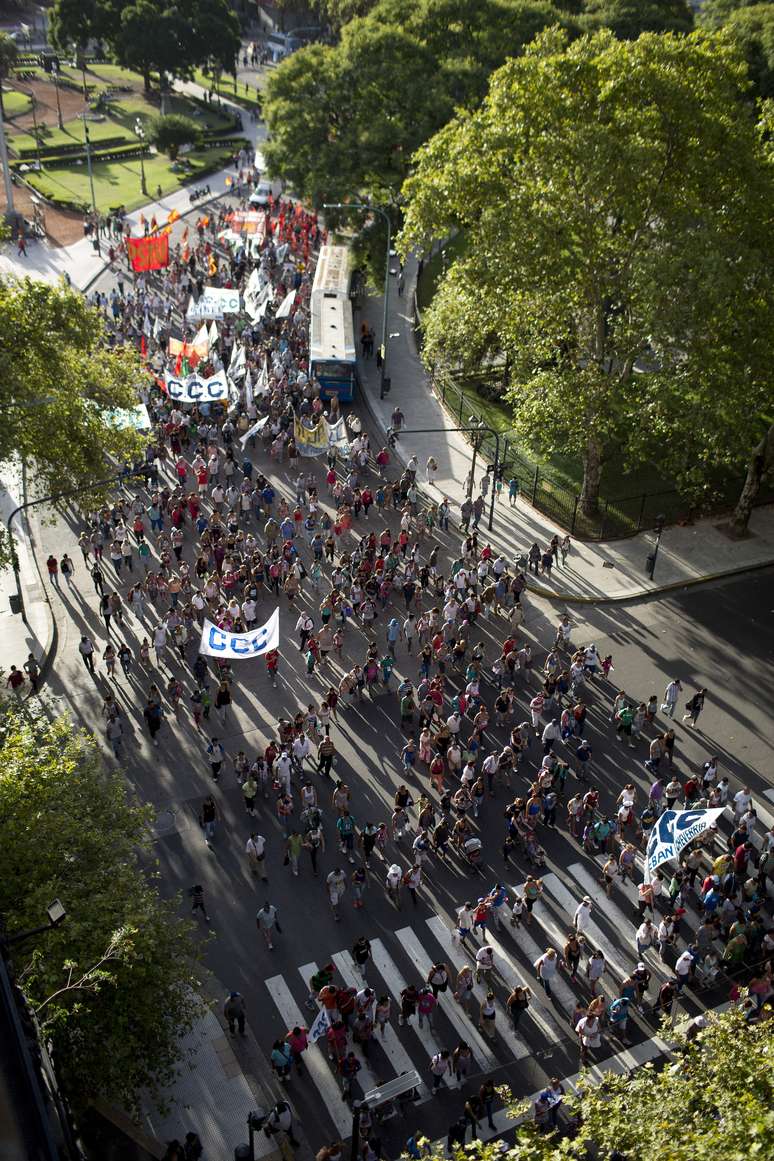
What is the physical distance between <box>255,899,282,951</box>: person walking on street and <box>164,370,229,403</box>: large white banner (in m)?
22.6

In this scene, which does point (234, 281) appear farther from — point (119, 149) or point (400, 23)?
point (119, 149)

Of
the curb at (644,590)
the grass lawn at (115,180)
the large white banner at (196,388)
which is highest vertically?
the grass lawn at (115,180)

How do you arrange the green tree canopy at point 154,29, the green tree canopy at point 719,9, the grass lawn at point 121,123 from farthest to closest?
the green tree canopy at point 154,29
the grass lawn at point 121,123
the green tree canopy at point 719,9

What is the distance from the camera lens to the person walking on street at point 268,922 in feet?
71.3

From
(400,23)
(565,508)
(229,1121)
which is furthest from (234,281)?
(229,1121)

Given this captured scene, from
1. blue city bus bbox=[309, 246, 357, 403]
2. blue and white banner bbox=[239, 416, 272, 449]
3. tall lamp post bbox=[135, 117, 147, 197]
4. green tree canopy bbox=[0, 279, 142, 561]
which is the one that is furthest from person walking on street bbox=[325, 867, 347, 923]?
tall lamp post bbox=[135, 117, 147, 197]

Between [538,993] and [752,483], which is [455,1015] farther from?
[752,483]

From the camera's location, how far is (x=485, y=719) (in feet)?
88.5

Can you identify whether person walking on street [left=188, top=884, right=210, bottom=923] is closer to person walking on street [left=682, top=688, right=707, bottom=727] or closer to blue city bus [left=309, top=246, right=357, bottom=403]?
person walking on street [left=682, top=688, right=707, bottom=727]

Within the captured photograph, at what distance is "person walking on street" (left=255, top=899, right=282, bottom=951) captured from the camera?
21.7m

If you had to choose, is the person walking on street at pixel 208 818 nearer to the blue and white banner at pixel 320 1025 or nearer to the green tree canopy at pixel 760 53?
the blue and white banner at pixel 320 1025

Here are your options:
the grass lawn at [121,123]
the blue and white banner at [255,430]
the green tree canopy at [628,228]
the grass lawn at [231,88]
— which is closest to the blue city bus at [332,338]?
the blue and white banner at [255,430]

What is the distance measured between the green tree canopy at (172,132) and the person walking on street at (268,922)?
A: 3052 inches

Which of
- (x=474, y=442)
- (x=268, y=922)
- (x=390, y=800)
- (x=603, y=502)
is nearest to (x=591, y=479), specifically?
(x=603, y=502)
